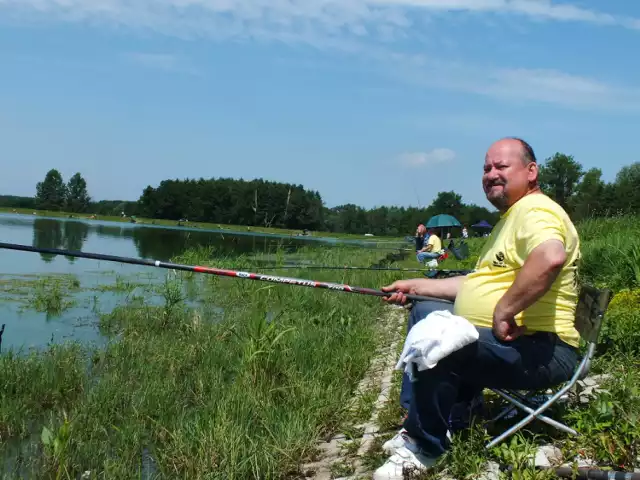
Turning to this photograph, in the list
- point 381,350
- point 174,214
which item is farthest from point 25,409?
point 174,214

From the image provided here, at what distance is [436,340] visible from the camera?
9.45 ft

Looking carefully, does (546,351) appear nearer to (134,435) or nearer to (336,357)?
(134,435)

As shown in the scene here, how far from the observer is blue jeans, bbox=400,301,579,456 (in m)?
3.02

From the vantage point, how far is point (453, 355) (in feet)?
9.79

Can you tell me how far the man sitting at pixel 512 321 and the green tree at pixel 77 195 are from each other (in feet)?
349

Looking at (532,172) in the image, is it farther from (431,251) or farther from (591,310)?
(431,251)

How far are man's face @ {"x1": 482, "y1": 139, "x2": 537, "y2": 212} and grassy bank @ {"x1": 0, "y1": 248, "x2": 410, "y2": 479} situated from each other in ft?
6.28

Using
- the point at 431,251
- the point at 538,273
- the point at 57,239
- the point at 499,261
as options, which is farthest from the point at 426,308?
the point at 57,239

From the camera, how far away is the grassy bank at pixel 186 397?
390cm

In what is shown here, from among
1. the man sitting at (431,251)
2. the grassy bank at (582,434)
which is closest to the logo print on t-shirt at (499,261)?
the grassy bank at (582,434)

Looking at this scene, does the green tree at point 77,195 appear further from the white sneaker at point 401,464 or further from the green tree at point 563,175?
the white sneaker at point 401,464

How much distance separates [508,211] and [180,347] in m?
4.77

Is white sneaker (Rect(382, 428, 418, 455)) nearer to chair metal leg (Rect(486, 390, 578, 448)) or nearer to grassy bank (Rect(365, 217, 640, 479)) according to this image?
grassy bank (Rect(365, 217, 640, 479))

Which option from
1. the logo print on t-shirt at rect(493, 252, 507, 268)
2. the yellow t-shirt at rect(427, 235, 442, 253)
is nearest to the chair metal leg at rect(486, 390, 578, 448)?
the logo print on t-shirt at rect(493, 252, 507, 268)
